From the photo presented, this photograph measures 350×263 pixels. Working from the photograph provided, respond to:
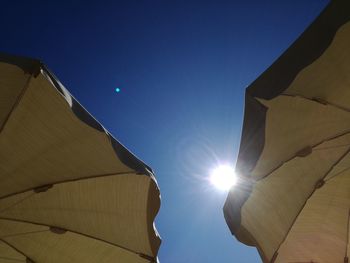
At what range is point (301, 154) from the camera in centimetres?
456

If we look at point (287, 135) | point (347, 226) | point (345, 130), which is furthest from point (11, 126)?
point (347, 226)

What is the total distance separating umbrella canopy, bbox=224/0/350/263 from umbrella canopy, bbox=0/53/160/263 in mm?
1456

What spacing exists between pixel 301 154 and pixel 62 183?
10.4ft

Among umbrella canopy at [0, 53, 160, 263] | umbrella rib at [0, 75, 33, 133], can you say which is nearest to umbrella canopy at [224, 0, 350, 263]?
umbrella canopy at [0, 53, 160, 263]

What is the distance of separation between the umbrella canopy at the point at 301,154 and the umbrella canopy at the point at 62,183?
4.78 feet

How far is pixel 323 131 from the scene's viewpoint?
14.8 feet

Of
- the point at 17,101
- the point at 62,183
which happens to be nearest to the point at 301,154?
the point at 62,183

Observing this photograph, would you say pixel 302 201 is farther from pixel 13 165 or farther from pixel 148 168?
pixel 13 165

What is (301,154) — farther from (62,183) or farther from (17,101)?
(17,101)

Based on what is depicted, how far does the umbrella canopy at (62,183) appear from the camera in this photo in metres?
4.00

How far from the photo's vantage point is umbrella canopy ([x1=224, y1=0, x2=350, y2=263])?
392 cm

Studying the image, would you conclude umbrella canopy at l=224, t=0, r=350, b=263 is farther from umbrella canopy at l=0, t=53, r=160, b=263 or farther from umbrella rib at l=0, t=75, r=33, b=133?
umbrella rib at l=0, t=75, r=33, b=133

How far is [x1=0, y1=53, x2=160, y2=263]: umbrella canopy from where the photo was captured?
400 centimetres

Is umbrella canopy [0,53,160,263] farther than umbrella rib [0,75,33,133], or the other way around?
umbrella canopy [0,53,160,263]
